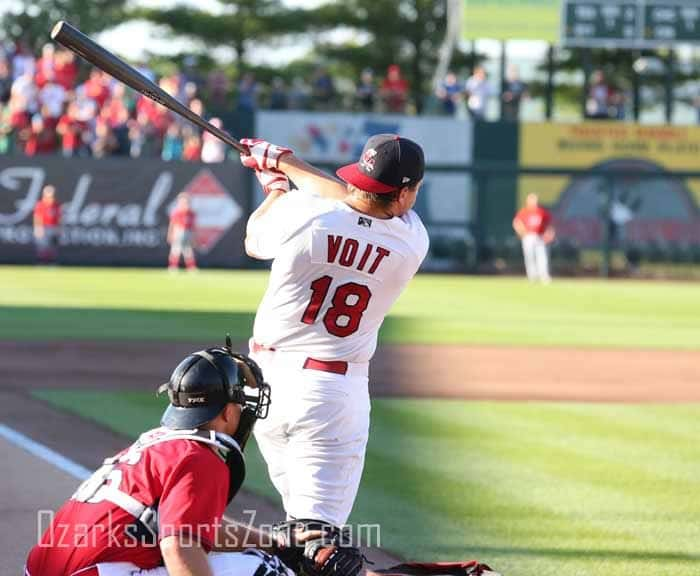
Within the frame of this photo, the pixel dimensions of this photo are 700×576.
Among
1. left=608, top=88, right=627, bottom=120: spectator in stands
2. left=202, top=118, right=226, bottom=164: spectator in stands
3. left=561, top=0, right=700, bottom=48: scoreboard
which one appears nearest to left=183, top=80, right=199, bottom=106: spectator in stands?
left=202, top=118, right=226, bottom=164: spectator in stands

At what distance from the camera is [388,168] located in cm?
544

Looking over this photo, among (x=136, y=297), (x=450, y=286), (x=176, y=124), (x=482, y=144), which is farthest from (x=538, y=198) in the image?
(x=136, y=297)

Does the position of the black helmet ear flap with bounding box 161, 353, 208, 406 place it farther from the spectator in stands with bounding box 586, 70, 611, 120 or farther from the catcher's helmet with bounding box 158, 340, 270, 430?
the spectator in stands with bounding box 586, 70, 611, 120

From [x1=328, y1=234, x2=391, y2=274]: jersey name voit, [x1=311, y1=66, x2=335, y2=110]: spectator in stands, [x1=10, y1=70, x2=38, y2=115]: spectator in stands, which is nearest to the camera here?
[x1=328, y1=234, x2=391, y2=274]: jersey name voit

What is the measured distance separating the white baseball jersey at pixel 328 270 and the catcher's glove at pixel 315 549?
0.70m

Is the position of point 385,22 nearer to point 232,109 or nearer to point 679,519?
point 232,109

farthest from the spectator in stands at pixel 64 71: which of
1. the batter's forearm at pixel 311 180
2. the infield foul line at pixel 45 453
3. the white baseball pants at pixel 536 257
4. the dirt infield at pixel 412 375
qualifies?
the batter's forearm at pixel 311 180

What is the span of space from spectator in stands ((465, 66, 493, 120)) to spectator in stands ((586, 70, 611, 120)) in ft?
9.34

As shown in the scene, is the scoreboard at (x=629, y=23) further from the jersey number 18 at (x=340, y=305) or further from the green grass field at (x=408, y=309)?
the jersey number 18 at (x=340, y=305)

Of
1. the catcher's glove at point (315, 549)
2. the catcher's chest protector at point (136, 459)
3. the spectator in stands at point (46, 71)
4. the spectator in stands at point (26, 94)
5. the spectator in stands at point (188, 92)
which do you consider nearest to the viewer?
the catcher's chest protector at point (136, 459)

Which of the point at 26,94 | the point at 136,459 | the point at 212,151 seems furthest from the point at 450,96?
the point at 136,459

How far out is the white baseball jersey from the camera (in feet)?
17.9

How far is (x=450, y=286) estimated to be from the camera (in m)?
28.8

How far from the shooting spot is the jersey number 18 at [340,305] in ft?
18.2
